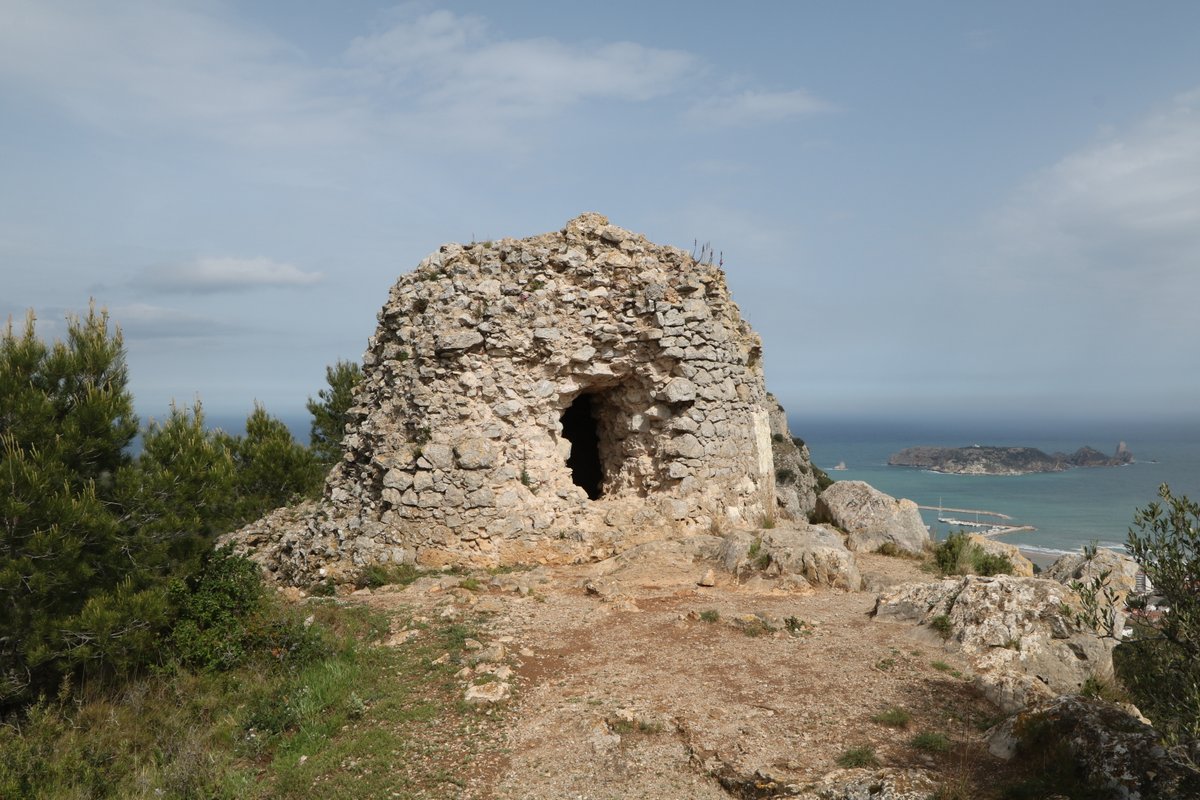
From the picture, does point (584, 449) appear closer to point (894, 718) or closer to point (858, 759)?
point (894, 718)

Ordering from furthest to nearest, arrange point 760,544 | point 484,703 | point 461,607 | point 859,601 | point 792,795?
point 760,544 < point 859,601 < point 461,607 < point 484,703 < point 792,795

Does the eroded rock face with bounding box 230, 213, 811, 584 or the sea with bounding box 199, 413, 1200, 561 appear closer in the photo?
the eroded rock face with bounding box 230, 213, 811, 584

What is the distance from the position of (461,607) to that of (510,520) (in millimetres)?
2851

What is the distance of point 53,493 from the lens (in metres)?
8.16

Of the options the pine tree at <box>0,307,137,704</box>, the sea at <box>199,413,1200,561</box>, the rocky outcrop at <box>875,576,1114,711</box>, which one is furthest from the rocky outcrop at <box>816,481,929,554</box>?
the sea at <box>199,413,1200,561</box>

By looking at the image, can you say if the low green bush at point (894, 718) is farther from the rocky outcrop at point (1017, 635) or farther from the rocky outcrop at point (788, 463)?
the rocky outcrop at point (788, 463)

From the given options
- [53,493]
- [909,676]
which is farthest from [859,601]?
[53,493]

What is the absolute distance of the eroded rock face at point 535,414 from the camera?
1302cm

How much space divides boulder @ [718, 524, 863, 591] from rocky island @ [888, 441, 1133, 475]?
110m

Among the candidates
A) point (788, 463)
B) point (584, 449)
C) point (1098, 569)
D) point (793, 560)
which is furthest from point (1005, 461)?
point (793, 560)

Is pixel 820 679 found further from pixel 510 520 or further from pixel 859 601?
pixel 510 520

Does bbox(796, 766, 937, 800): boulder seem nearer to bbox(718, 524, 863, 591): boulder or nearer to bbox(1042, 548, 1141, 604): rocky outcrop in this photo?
bbox(718, 524, 863, 591): boulder

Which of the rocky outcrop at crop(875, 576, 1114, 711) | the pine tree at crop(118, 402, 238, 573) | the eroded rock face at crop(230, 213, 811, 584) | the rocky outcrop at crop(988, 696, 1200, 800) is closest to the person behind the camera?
the rocky outcrop at crop(988, 696, 1200, 800)

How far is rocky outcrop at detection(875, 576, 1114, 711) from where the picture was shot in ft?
25.7
